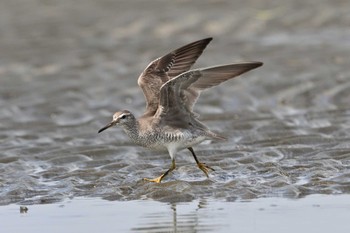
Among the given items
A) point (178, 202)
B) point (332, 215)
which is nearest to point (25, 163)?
point (178, 202)

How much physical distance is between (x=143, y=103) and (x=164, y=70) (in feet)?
10.3

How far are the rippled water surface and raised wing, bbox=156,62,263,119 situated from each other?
889 mm

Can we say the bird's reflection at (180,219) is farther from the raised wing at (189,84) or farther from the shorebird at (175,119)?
the raised wing at (189,84)

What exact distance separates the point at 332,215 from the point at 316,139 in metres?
3.64

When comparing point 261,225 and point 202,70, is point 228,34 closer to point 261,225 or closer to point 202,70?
point 202,70

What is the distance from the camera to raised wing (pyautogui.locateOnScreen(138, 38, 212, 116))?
468 inches

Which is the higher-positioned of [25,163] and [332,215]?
[25,163]

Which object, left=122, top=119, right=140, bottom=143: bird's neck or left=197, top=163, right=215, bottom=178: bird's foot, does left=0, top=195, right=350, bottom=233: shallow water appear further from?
left=122, top=119, right=140, bottom=143: bird's neck

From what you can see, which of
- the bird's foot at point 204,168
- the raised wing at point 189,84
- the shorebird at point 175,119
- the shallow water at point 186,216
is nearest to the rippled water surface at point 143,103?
the bird's foot at point 204,168

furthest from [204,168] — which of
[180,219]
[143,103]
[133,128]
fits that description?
[143,103]

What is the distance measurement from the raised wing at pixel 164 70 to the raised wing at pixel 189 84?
430 mm

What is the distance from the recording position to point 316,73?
1589 cm

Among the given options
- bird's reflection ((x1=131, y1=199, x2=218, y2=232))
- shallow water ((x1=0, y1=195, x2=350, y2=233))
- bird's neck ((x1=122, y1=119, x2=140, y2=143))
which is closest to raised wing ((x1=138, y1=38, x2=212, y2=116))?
bird's neck ((x1=122, y1=119, x2=140, y2=143))

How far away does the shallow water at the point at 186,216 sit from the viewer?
914cm
